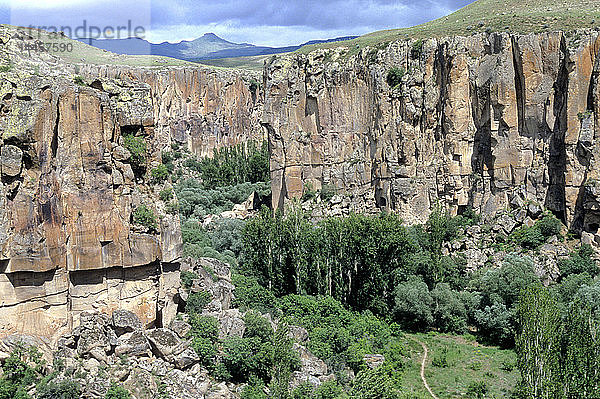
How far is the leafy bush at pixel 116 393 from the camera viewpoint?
69.2 feet

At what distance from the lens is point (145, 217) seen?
25906 millimetres

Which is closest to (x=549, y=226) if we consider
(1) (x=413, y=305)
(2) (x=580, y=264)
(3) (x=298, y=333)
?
(2) (x=580, y=264)

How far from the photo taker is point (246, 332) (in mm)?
28281

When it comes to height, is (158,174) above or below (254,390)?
above

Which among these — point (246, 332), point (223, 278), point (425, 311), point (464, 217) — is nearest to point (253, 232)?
point (223, 278)

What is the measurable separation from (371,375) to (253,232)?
1864 centimetres

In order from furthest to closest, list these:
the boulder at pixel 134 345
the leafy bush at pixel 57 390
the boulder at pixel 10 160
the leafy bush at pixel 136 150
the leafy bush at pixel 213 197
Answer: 1. the leafy bush at pixel 213 197
2. the leafy bush at pixel 136 150
3. the boulder at pixel 134 345
4. the boulder at pixel 10 160
5. the leafy bush at pixel 57 390

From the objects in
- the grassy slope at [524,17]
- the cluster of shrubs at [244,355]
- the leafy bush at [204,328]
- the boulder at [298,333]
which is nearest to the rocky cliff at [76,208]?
the leafy bush at [204,328]

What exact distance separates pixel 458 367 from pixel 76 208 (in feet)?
76.9

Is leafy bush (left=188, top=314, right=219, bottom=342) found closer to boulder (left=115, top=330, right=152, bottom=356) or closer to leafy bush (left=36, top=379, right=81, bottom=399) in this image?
boulder (left=115, top=330, right=152, bottom=356)

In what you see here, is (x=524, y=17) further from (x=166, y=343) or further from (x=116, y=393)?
(x=116, y=393)

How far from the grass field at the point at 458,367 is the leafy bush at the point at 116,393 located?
15727mm

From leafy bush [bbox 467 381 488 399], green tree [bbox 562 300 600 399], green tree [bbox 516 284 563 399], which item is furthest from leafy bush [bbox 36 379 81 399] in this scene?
leafy bush [bbox 467 381 488 399]

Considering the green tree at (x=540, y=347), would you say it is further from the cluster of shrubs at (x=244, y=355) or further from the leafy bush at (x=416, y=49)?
the leafy bush at (x=416, y=49)
